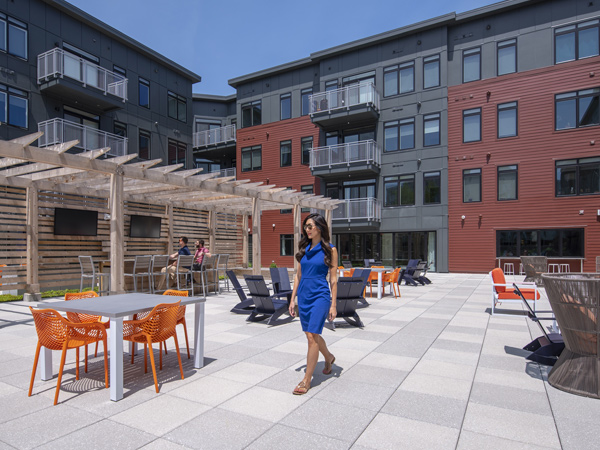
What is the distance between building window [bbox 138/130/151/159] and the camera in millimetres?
21141

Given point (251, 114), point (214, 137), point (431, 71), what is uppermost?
point (431, 71)

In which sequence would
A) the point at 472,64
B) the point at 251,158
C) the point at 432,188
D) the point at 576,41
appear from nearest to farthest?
the point at 576,41, the point at 472,64, the point at 432,188, the point at 251,158

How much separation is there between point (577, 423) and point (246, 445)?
2435 mm

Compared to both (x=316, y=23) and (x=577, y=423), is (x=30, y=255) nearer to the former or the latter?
(x=577, y=423)

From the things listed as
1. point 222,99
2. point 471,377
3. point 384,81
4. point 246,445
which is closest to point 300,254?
point 246,445

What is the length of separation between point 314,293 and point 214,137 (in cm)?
2516

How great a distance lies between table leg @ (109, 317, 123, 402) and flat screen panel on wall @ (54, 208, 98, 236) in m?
8.55

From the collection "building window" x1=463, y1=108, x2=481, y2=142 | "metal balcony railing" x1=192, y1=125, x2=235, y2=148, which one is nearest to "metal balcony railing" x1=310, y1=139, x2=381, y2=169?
"building window" x1=463, y1=108, x2=481, y2=142

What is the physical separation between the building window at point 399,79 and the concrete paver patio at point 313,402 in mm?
18183

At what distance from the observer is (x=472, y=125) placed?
20.1 meters

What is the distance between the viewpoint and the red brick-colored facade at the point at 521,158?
1777cm

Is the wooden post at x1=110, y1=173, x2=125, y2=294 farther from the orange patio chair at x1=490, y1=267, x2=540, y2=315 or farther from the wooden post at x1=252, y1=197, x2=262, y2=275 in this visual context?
the orange patio chair at x1=490, y1=267, x2=540, y2=315

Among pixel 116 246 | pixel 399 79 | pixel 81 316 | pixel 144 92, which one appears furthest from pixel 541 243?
pixel 144 92

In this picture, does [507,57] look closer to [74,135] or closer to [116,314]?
[74,135]
